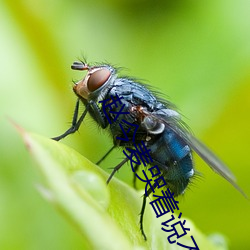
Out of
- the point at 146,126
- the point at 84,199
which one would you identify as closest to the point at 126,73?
the point at 146,126

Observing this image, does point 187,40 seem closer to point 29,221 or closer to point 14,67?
point 14,67

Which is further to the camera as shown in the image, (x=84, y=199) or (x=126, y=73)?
(x=126, y=73)

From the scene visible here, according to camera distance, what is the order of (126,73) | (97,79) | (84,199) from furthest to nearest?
(126,73) → (97,79) → (84,199)

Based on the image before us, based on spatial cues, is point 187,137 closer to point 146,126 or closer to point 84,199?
point 146,126

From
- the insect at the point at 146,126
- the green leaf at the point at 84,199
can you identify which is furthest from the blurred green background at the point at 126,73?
the green leaf at the point at 84,199

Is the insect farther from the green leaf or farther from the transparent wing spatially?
the green leaf

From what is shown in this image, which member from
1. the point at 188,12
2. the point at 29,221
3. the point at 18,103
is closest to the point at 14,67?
the point at 18,103
